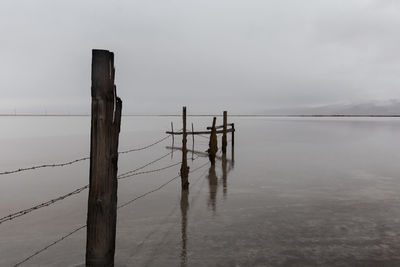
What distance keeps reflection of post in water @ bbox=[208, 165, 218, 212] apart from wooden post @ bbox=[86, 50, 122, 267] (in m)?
5.25

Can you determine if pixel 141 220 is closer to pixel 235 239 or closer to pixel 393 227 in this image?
pixel 235 239

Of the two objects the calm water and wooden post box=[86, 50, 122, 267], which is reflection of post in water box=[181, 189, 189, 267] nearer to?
the calm water

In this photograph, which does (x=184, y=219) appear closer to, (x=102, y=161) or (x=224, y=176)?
(x=102, y=161)

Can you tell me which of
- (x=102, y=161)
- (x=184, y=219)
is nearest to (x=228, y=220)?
(x=184, y=219)

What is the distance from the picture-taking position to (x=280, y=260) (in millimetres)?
5855

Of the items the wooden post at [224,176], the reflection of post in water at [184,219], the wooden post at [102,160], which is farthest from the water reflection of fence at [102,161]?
the wooden post at [224,176]

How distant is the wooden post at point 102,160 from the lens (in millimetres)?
4320

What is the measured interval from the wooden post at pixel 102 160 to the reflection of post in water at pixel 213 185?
5.25 m

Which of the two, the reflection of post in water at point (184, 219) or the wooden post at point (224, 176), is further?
the wooden post at point (224, 176)

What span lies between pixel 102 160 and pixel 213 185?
919 cm

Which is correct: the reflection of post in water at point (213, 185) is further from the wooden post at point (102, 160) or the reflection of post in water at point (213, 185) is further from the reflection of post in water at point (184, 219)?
the wooden post at point (102, 160)

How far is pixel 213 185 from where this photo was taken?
520 inches

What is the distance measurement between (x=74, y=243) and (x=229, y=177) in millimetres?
9313

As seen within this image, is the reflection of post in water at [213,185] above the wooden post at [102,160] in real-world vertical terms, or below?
below
